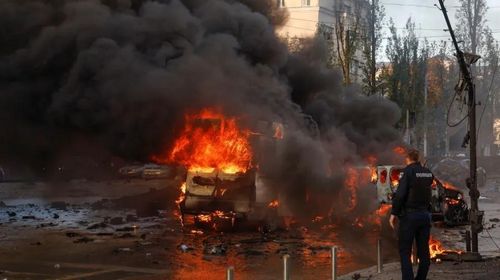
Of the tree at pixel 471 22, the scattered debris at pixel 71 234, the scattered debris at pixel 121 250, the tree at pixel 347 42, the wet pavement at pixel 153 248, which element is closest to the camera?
the wet pavement at pixel 153 248

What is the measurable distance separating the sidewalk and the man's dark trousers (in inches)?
35.1

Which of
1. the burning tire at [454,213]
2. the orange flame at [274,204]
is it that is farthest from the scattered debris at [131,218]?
the burning tire at [454,213]

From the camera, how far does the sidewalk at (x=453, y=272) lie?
8.68 m

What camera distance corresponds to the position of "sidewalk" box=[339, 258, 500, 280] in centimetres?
868

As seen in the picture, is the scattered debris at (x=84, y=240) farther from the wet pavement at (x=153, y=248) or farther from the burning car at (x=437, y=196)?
the burning car at (x=437, y=196)

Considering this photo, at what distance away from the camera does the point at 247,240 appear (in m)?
14.9

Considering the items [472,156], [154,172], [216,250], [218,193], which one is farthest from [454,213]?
[154,172]

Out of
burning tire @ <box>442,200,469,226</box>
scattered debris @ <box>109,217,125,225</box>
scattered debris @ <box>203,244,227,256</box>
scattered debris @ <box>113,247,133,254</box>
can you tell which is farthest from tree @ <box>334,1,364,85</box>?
scattered debris @ <box>113,247,133,254</box>

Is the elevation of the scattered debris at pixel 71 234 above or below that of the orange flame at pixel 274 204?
below

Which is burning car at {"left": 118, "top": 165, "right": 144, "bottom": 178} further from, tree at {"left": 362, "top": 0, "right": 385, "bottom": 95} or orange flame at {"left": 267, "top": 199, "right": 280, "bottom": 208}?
orange flame at {"left": 267, "top": 199, "right": 280, "bottom": 208}

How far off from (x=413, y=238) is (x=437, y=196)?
31.7ft

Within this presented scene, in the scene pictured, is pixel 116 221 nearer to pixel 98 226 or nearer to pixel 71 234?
pixel 98 226


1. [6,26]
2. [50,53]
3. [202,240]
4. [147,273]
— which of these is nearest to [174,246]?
[202,240]

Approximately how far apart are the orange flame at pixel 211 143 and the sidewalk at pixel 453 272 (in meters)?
7.08
